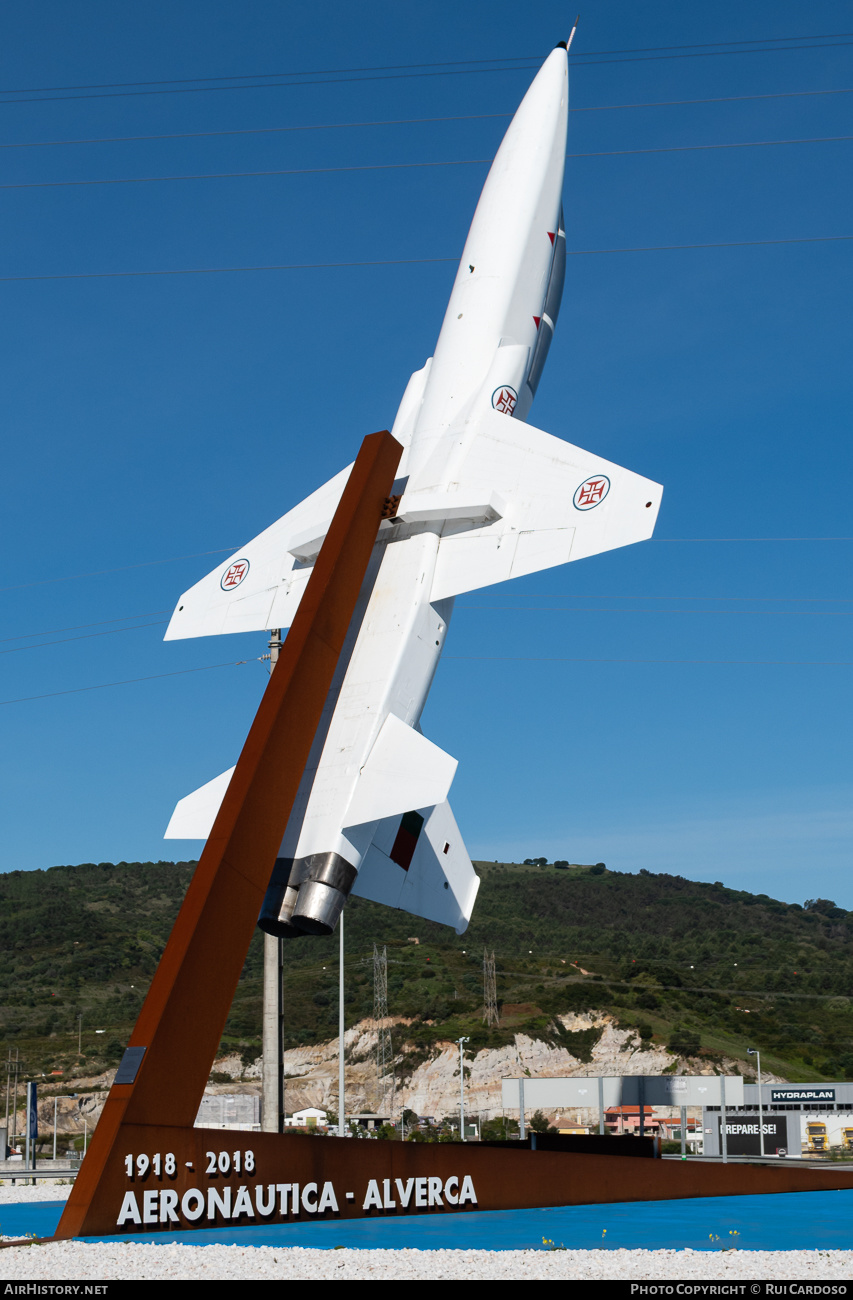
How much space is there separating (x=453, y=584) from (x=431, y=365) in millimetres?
5610

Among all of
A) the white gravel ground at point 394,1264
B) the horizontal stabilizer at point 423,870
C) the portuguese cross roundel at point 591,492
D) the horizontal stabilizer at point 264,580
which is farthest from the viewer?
the horizontal stabilizer at point 264,580

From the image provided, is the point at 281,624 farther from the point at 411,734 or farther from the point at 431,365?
the point at 431,365

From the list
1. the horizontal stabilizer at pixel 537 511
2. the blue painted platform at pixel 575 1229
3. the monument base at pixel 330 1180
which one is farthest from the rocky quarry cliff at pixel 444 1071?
the horizontal stabilizer at pixel 537 511

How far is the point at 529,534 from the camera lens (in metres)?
17.0

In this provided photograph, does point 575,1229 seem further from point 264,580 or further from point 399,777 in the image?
point 264,580

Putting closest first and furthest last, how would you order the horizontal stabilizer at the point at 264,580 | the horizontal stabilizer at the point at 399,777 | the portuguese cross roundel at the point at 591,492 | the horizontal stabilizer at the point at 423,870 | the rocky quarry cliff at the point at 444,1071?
1. the horizontal stabilizer at the point at 399,777
2. the horizontal stabilizer at the point at 423,870
3. the portuguese cross roundel at the point at 591,492
4. the horizontal stabilizer at the point at 264,580
5. the rocky quarry cliff at the point at 444,1071

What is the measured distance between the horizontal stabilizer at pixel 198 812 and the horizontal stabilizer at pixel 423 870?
2091 mm

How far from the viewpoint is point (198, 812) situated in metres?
15.8

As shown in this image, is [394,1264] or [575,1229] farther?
[575,1229]

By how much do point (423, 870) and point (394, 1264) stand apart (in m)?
7.26

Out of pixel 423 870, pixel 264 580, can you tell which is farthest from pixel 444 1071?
pixel 423 870

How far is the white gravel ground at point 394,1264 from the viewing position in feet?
29.9

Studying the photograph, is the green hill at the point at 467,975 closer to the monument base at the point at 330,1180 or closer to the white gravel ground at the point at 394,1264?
the monument base at the point at 330,1180

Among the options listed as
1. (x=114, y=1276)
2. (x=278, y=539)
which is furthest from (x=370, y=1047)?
(x=114, y=1276)
